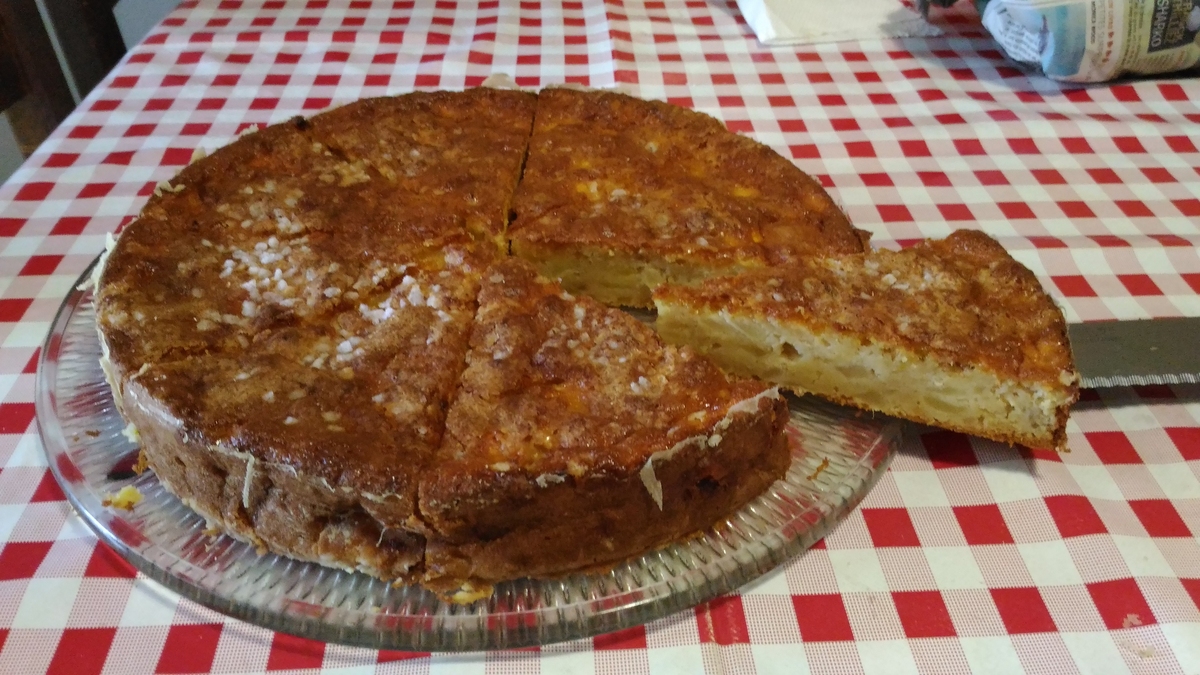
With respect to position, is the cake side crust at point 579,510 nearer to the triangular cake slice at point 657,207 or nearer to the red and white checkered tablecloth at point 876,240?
the red and white checkered tablecloth at point 876,240

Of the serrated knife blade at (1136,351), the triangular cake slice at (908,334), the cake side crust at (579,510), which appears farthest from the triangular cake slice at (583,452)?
the serrated knife blade at (1136,351)

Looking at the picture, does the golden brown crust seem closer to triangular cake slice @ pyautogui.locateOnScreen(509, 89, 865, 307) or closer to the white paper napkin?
triangular cake slice @ pyautogui.locateOnScreen(509, 89, 865, 307)

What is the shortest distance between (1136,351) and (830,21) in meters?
2.44

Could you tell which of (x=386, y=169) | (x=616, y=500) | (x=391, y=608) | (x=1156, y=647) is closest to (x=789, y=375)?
(x=616, y=500)

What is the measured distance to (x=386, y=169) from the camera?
2.38 meters

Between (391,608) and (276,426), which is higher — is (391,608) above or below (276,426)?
below

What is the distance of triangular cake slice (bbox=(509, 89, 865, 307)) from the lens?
2.18 meters

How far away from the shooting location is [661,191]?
2.34 meters

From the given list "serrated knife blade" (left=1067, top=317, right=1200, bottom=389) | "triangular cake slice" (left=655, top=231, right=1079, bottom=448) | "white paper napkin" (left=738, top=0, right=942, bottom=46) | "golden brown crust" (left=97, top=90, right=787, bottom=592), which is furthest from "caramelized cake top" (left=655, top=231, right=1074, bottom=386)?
"white paper napkin" (left=738, top=0, right=942, bottom=46)

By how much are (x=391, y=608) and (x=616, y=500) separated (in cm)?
44

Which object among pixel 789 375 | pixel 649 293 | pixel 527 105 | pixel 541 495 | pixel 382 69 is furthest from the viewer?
pixel 382 69

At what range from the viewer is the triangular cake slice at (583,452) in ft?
4.78

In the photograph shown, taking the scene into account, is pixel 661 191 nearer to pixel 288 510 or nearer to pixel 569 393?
pixel 569 393

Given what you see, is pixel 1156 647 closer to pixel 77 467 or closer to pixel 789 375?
pixel 789 375
